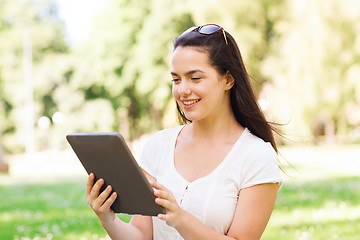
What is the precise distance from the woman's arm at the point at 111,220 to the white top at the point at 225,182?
147 millimetres

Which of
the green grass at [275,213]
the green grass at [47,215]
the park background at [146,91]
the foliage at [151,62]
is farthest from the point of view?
the foliage at [151,62]

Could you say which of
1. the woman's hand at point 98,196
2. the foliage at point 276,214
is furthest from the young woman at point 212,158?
the foliage at point 276,214

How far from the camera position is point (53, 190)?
13625 millimetres

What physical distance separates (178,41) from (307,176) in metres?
12.7

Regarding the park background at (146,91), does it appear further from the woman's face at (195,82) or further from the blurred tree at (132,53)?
the woman's face at (195,82)

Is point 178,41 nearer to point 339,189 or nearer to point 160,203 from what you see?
point 160,203

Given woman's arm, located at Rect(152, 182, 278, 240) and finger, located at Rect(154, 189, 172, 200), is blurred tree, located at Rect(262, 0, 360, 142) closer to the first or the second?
woman's arm, located at Rect(152, 182, 278, 240)

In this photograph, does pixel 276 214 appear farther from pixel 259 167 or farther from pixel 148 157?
pixel 259 167

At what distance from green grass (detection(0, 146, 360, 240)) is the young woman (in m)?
1.36

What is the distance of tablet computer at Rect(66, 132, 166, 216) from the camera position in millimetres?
2230

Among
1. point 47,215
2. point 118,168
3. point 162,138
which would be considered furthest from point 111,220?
point 47,215

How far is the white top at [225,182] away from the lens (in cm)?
251

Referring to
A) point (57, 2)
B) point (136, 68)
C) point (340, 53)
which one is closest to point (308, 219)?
point (340, 53)

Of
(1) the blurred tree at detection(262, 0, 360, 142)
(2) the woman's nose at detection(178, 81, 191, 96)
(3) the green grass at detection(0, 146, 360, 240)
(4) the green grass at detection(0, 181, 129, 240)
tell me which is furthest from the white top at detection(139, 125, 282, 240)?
(1) the blurred tree at detection(262, 0, 360, 142)
